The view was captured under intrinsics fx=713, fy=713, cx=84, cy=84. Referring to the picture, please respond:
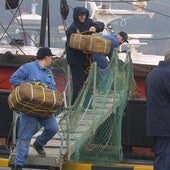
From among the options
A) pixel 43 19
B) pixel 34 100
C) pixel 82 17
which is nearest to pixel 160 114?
pixel 34 100

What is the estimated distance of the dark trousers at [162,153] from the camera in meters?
7.34

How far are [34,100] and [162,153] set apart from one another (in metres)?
1.67

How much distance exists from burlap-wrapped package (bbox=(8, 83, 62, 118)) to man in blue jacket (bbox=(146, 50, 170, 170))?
1363 mm

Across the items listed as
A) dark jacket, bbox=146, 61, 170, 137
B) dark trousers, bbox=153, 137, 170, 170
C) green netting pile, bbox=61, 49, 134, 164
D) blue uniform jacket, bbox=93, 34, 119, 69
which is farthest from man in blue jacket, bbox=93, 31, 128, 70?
dark trousers, bbox=153, 137, 170, 170

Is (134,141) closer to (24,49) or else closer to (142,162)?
(142,162)

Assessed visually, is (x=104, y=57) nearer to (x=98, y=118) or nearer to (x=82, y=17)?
(x=82, y=17)

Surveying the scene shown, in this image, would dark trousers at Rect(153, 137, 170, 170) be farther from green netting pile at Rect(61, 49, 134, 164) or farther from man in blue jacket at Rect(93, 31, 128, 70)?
man in blue jacket at Rect(93, 31, 128, 70)

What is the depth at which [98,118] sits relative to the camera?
9188 millimetres

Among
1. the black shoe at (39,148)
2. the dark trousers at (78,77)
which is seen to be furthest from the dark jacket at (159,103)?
the dark trousers at (78,77)

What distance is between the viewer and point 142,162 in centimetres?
1032

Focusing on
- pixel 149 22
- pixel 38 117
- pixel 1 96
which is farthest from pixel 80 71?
pixel 149 22

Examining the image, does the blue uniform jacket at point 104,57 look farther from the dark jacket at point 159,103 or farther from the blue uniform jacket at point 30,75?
the dark jacket at point 159,103

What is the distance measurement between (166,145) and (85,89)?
6.37ft

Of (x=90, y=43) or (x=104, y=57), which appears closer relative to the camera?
(x=90, y=43)
